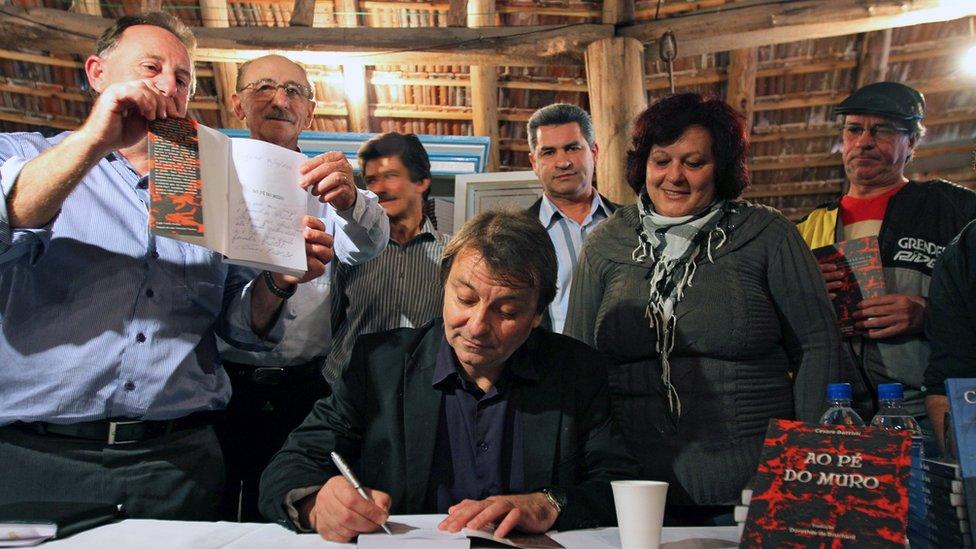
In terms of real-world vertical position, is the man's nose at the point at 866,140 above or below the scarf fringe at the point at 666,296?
above

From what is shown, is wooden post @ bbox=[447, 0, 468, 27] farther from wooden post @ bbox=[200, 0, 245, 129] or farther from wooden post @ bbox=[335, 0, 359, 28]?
wooden post @ bbox=[200, 0, 245, 129]

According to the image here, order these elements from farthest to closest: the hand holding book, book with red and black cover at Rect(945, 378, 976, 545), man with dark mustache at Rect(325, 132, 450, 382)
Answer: man with dark mustache at Rect(325, 132, 450, 382)
the hand holding book
book with red and black cover at Rect(945, 378, 976, 545)

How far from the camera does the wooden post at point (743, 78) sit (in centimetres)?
727

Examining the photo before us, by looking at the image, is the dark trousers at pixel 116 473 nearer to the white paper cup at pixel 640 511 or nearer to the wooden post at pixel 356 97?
the white paper cup at pixel 640 511

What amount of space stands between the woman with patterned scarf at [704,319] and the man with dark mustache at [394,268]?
77 cm

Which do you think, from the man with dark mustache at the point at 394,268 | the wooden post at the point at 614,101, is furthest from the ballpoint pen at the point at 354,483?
the wooden post at the point at 614,101

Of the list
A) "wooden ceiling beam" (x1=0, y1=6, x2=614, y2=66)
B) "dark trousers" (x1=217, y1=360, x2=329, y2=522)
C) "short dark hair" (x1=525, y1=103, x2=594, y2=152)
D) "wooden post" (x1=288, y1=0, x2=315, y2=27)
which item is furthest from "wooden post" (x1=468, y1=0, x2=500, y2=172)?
"dark trousers" (x1=217, y1=360, x2=329, y2=522)

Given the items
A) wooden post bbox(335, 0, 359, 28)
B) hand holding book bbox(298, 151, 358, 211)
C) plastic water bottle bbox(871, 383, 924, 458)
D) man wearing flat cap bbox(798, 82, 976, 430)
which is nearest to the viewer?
plastic water bottle bbox(871, 383, 924, 458)

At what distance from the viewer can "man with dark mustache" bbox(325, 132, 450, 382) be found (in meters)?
2.85

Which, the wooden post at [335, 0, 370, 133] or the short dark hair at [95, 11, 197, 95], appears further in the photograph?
the wooden post at [335, 0, 370, 133]

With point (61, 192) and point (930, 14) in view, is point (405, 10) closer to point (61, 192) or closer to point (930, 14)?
point (930, 14)

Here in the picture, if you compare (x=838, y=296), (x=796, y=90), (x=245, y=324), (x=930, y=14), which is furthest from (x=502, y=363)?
(x=796, y=90)

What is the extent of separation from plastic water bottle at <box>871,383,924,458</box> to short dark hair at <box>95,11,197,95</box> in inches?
67.1

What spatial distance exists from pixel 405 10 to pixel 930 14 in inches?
156
